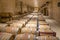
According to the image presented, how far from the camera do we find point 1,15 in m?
8.86

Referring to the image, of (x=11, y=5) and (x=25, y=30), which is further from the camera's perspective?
(x=11, y=5)

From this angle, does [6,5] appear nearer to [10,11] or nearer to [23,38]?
[10,11]

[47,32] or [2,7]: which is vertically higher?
[2,7]

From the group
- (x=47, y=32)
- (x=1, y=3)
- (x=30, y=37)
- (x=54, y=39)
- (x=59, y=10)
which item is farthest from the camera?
(x=59, y=10)

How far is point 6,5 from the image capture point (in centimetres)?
971

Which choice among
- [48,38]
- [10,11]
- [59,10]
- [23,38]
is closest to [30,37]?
[23,38]

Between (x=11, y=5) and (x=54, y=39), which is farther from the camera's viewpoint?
(x=11, y=5)

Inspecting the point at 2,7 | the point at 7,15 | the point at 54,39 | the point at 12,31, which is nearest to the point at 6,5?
the point at 2,7

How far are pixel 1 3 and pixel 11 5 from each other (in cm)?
78

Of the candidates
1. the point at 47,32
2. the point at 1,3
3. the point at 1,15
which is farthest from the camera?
the point at 1,3

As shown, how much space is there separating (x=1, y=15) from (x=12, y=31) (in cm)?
500

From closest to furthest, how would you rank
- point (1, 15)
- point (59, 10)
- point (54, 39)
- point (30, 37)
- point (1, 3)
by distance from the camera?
1. point (54, 39)
2. point (30, 37)
3. point (1, 15)
4. point (1, 3)
5. point (59, 10)

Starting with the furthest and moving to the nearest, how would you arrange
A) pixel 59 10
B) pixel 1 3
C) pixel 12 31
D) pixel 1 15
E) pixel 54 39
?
1. pixel 59 10
2. pixel 1 3
3. pixel 1 15
4. pixel 12 31
5. pixel 54 39

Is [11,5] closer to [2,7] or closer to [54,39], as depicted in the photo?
[2,7]
